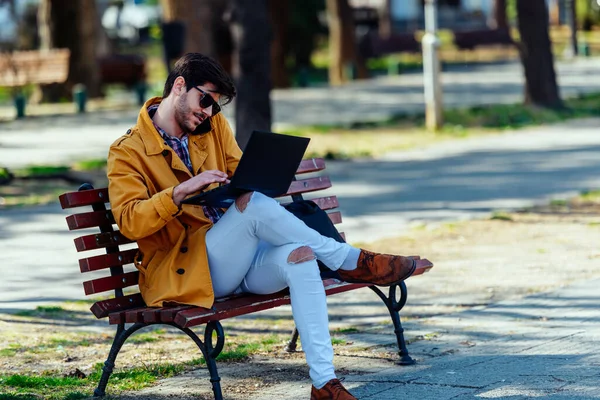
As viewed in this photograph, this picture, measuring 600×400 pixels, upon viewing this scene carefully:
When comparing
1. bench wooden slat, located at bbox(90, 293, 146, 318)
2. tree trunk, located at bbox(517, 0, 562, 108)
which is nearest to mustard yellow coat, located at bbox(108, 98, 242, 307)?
bench wooden slat, located at bbox(90, 293, 146, 318)

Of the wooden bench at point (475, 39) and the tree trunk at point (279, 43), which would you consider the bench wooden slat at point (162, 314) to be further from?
the wooden bench at point (475, 39)

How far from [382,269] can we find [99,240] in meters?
1.26

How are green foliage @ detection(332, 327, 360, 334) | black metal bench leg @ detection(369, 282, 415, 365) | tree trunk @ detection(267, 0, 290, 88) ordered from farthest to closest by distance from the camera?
tree trunk @ detection(267, 0, 290, 88) < green foliage @ detection(332, 327, 360, 334) < black metal bench leg @ detection(369, 282, 415, 365)

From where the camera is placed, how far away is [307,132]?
17297mm

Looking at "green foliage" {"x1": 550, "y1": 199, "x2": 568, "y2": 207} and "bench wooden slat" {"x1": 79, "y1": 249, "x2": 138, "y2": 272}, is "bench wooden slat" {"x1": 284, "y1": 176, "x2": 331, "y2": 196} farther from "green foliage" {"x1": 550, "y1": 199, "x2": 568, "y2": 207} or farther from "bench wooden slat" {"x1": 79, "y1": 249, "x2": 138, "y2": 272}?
"green foliage" {"x1": 550, "y1": 199, "x2": 568, "y2": 207}

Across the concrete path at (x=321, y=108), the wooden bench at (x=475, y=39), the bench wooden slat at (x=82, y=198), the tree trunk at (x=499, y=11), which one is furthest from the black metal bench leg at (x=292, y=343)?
the tree trunk at (x=499, y=11)

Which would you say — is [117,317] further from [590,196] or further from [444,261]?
[590,196]

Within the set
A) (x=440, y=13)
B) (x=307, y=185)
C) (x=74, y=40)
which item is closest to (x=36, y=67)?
(x=74, y=40)

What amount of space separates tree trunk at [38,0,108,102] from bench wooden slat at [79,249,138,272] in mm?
20196

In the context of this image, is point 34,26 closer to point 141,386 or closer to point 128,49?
point 128,49

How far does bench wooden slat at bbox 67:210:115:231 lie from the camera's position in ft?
16.9

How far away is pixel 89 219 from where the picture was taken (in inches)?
206

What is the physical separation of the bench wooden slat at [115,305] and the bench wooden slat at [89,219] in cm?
35

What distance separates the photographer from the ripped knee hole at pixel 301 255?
4934 millimetres
